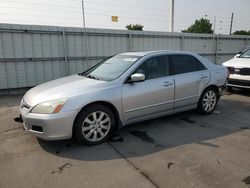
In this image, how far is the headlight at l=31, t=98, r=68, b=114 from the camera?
337 cm

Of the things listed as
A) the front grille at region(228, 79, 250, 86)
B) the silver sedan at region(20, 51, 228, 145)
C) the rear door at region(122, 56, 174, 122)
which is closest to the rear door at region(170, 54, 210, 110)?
the silver sedan at region(20, 51, 228, 145)

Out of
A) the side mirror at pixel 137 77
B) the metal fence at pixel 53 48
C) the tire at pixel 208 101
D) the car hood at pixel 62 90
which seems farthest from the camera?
the metal fence at pixel 53 48

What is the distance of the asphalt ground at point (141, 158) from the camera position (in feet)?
9.14

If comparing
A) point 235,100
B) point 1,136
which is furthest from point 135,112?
point 235,100

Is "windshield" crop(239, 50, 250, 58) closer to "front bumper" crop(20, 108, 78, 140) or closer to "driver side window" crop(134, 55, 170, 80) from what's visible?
"driver side window" crop(134, 55, 170, 80)

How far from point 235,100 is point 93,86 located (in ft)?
16.6

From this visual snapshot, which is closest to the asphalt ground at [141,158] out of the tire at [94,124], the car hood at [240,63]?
the tire at [94,124]

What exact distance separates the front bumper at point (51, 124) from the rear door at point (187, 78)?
2272 mm

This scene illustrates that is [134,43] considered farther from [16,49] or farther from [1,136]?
[1,136]

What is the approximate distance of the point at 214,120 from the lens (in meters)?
5.03

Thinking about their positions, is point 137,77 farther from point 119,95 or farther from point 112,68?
A: point 112,68

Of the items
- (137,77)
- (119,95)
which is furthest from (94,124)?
(137,77)

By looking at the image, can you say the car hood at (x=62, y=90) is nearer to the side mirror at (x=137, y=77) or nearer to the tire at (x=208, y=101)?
the side mirror at (x=137, y=77)

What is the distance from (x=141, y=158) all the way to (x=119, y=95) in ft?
3.69
